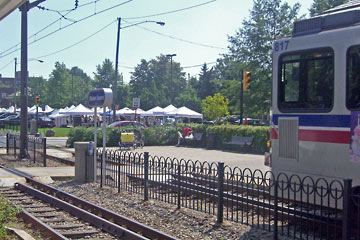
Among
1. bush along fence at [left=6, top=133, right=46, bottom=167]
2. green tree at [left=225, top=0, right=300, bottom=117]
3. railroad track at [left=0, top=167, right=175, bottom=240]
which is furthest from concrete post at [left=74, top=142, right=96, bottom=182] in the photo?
green tree at [left=225, top=0, right=300, bottom=117]

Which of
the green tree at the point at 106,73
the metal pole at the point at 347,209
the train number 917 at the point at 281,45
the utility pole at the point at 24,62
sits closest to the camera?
the metal pole at the point at 347,209

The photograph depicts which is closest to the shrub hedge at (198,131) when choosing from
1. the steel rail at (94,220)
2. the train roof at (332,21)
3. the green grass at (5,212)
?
the steel rail at (94,220)

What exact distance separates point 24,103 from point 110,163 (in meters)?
9.00

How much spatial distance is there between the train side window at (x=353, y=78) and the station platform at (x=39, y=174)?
10615mm

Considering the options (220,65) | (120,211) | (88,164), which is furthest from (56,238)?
(220,65)

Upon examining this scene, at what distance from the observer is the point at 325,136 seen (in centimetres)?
791

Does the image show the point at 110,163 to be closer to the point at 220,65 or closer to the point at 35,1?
the point at 35,1

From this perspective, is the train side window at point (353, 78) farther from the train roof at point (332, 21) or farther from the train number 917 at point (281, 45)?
the train number 917 at point (281, 45)

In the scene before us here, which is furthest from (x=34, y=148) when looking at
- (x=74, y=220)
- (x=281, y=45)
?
(x=281, y=45)

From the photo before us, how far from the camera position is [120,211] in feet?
34.4

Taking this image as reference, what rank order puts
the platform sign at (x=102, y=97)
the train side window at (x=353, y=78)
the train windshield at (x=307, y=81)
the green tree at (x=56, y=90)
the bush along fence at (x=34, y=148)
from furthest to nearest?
the green tree at (x=56, y=90)
the bush along fence at (x=34, y=148)
the platform sign at (x=102, y=97)
the train windshield at (x=307, y=81)
the train side window at (x=353, y=78)

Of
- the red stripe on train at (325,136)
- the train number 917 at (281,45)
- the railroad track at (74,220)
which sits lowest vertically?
the railroad track at (74,220)

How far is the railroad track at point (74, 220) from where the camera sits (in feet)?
27.4

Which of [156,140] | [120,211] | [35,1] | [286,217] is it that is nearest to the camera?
[286,217]
